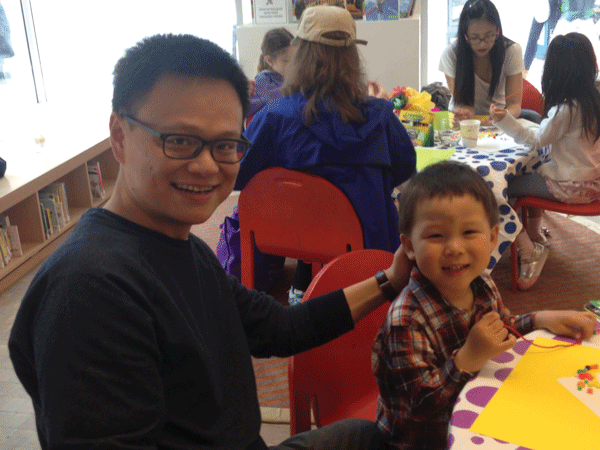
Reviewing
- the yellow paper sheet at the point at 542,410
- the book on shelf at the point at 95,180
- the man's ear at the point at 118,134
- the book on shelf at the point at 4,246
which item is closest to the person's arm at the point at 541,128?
the yellow paper sheet at the point at 542,410

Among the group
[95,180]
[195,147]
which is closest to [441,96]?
[95,180]

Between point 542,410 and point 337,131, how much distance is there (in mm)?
1367

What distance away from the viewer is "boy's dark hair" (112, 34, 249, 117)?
34.1 inches

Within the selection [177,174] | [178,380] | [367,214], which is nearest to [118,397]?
[178,380]

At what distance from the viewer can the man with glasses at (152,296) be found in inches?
28.7

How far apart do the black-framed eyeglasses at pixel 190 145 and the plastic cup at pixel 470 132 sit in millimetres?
1751

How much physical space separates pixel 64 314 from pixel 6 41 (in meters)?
5.32

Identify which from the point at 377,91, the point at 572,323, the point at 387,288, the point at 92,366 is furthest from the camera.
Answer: the point at 377,91

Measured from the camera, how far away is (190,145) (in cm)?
88

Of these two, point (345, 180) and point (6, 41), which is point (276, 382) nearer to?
point (345, 180)

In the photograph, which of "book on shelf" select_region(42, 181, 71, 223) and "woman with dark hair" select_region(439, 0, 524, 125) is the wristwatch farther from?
"book on shelf" select_region(42, 181, 71, 223)

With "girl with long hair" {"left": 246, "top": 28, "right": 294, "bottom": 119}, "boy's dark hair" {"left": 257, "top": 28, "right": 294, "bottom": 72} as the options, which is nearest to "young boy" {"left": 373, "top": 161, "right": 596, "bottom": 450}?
"girl with long hair" {"left": 246, "top": 28, "right": 294, "bottom": 119}

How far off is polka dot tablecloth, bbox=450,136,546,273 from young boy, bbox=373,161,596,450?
117 cm

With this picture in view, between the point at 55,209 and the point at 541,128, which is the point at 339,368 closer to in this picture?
the point at 541,128
